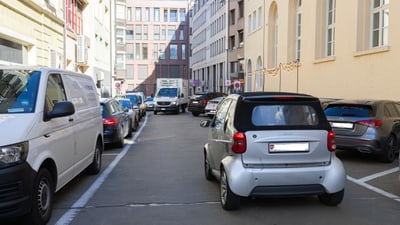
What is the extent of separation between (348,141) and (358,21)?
35.0 ft

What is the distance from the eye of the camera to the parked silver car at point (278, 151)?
5.88 m

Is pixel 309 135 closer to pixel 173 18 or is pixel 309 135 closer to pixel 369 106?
pixel 369 106

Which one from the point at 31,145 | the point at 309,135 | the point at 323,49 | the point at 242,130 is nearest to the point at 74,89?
the point at 31,145

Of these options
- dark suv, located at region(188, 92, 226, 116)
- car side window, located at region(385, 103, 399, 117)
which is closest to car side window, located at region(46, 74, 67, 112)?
car side window, located at region(385, 103, 399, 117)

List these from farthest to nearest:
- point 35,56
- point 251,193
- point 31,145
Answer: point 35,56, point 251,193, point 31,145

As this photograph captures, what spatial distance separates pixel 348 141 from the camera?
34.6ft

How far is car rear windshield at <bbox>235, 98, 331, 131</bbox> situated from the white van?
2242 millimetres

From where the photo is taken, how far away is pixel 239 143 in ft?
19.4

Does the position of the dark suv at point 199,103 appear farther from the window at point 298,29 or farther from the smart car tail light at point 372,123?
the smart car tail light at point 372,123

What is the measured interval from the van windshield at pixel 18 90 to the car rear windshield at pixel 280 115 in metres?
2.59

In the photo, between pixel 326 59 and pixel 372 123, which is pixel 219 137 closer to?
pixel 372 123

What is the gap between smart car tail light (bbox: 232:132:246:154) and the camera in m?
5.89

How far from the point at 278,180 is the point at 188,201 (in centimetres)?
149

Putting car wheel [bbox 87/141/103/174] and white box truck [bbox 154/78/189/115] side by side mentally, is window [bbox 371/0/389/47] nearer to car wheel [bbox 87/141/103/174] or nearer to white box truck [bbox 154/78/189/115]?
car wheel [bbox 87/141/103/174]
